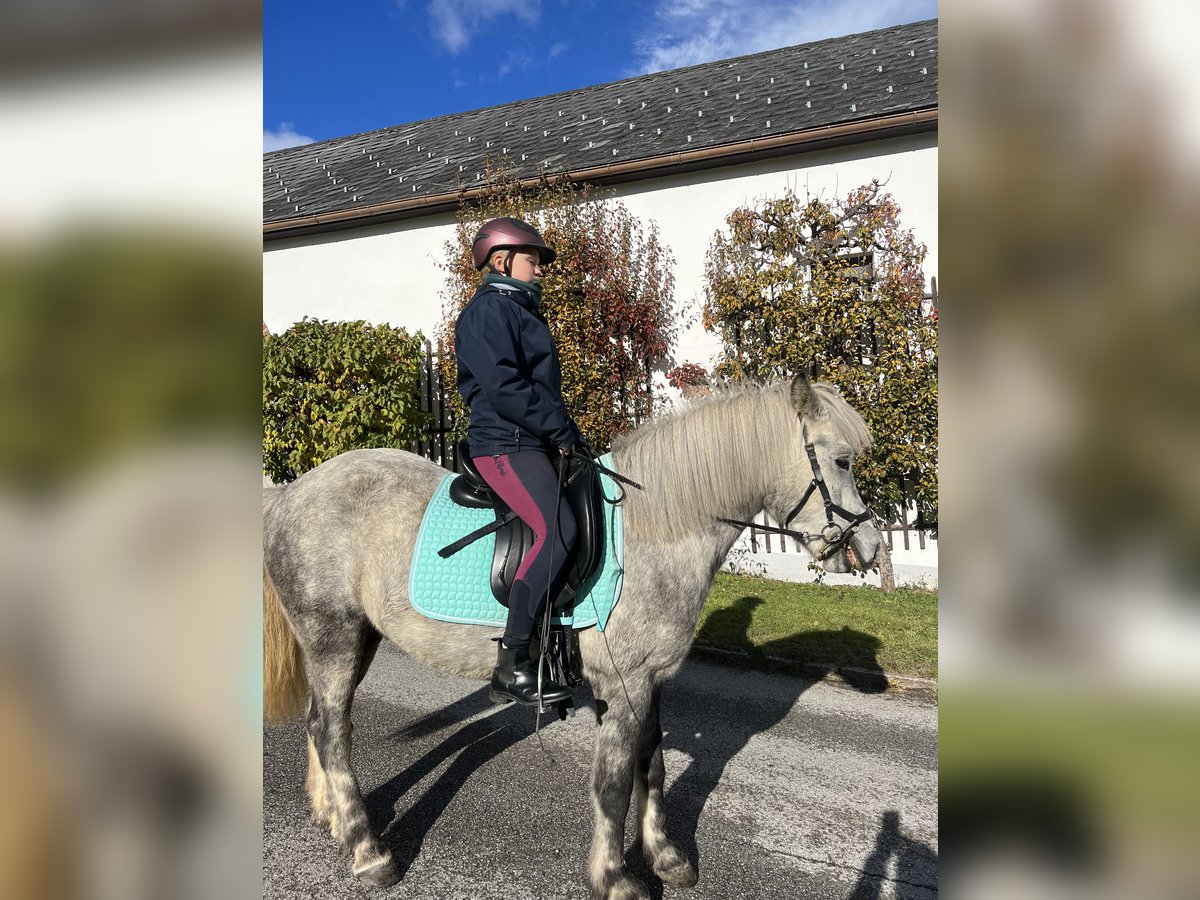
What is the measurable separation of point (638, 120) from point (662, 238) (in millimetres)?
2893

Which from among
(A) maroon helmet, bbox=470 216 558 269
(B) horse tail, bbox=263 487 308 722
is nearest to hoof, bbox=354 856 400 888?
(B) horse tail, bbox=263 487 308 722

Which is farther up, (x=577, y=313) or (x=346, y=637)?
(x=577, y=313)

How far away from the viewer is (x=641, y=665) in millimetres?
3100

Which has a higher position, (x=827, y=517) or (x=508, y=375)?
(x=508, y=375)

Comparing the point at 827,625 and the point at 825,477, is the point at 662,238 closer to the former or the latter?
the point at 827,625

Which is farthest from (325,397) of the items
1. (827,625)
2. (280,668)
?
(827,625)

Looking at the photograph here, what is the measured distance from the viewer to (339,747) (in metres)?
3.43

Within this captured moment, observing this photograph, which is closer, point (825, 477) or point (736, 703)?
point (825, 477)

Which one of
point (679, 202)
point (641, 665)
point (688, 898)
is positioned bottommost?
point (688, 898)
